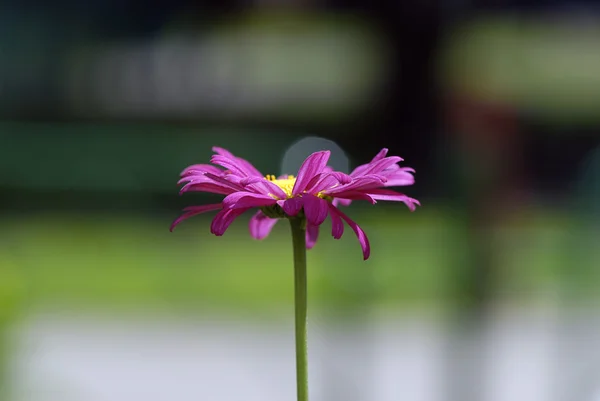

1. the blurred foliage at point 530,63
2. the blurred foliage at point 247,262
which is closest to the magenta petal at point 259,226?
the blurred foliage at point 247,262

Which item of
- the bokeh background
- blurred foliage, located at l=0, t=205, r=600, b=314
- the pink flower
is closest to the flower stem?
the pink flower

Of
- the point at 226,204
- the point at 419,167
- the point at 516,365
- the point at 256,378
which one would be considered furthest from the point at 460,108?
the point at 226,204

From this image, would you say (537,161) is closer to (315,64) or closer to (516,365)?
(516,365)

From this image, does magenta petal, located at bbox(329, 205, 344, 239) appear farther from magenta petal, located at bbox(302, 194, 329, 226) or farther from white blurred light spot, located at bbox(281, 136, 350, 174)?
white blurred light spot, located at bbox(281, 136, 350, 174)

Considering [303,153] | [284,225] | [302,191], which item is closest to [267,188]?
[302,191]

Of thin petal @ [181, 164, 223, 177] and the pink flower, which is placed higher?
thin petal @ [181, 164, 223, 177]

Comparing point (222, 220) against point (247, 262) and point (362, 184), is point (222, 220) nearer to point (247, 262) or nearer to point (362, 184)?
point (362, 184)
